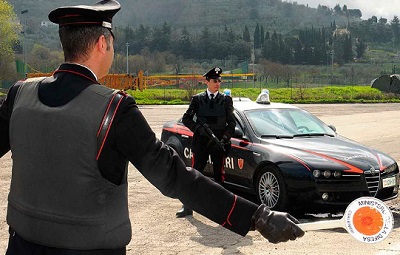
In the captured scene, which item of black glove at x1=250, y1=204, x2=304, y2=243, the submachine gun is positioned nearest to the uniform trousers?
black glove at x1=250, y1=204, x2=304, y2=243

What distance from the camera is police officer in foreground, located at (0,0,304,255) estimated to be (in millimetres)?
2547

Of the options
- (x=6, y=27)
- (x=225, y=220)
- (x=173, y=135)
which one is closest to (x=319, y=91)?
(x=6, y=27)

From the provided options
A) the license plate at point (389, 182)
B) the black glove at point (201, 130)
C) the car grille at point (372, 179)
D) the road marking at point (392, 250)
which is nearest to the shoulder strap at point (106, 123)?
the road marking at point (392, 250)

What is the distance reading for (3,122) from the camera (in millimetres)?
2900

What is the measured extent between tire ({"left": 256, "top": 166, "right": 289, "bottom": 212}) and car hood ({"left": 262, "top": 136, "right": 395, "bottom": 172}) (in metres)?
0.33

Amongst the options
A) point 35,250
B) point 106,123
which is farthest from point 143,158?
point 35,250

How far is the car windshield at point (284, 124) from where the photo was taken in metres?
9.45

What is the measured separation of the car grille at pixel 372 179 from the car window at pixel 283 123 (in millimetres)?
1628

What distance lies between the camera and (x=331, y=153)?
848cm

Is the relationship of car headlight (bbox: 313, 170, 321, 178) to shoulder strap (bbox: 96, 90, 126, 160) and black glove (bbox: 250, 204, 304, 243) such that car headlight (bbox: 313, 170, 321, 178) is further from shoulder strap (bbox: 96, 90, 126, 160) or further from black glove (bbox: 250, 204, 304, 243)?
shoulder strap (bbox: 96, 90, 126, 160)

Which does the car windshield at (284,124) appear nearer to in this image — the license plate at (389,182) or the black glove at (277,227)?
the license plate at (389,182)

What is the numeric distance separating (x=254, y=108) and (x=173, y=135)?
4.85ft

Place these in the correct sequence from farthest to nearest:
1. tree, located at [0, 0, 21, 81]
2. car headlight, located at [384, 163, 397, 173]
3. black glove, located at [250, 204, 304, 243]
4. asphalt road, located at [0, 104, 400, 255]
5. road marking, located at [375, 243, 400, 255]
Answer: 1. tree, located at [0, 0, 21, 81]
2. car headlight, located at [384, 163, 397, 173]
3. asphalt road, located at [0, 104, 400, 255]
4. road marking, located at [375, 243, 400, 255]
5. black glove, located at [250, 204, 304, 243]

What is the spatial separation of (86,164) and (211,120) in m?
6.11
